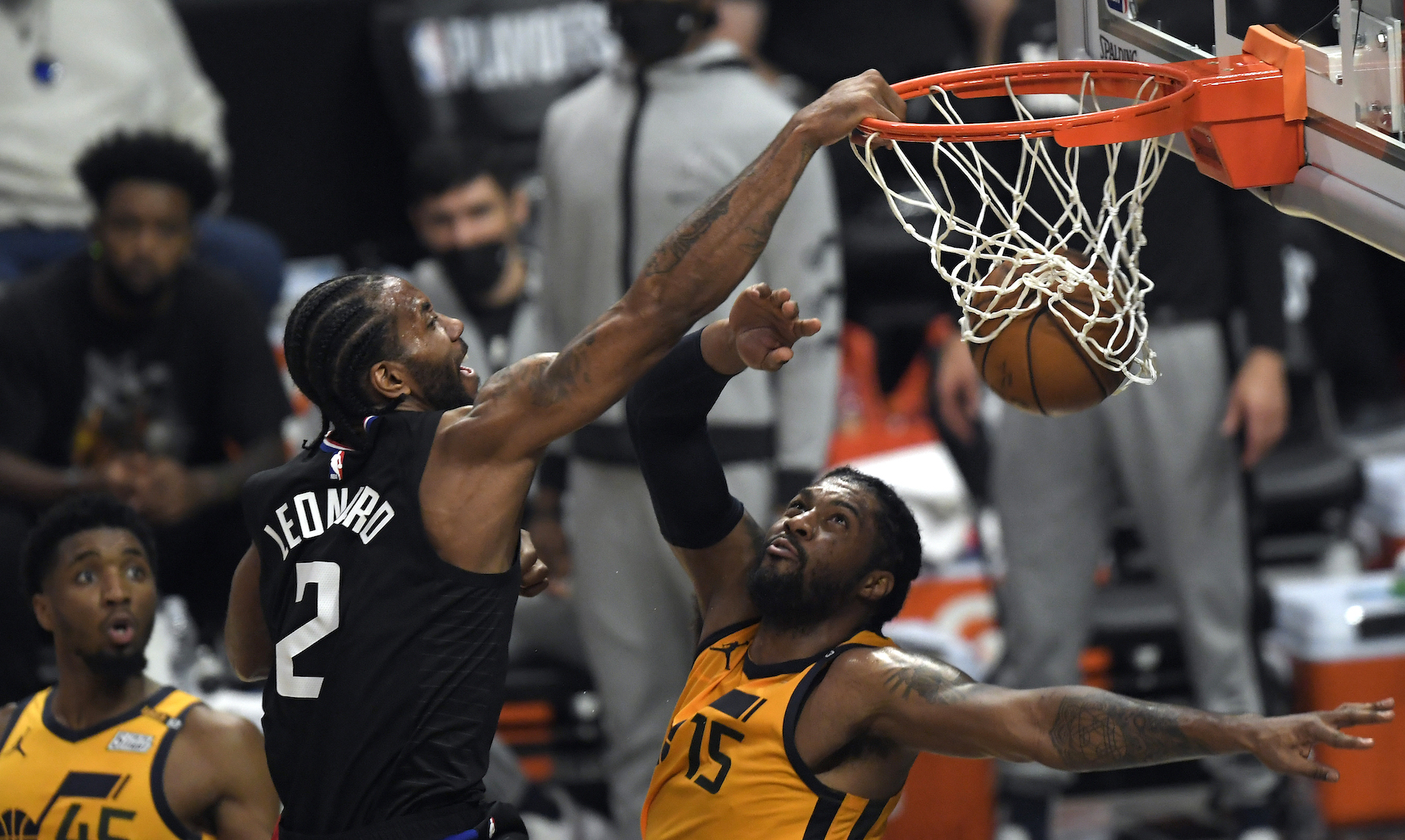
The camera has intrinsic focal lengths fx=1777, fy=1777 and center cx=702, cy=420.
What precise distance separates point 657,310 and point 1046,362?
3.38 ft

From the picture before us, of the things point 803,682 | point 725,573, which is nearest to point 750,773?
point 803,682

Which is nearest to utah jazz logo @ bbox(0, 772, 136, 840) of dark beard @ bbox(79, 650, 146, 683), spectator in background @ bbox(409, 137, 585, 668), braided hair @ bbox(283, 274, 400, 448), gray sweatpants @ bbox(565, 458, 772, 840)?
dark beard @ bbox(79, 650, 146, 683)

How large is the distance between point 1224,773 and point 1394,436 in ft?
9.44

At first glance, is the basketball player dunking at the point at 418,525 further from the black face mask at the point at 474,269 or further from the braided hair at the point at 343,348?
the black face mask at the point at 474,269

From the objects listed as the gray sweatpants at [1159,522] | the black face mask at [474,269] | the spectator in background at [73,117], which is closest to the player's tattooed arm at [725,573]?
the gray sweatpants at [1159,522]

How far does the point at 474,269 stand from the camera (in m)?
6.74

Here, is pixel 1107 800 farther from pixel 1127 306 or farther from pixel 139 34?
pixel 139 34

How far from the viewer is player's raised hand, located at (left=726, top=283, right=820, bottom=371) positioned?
131 inches

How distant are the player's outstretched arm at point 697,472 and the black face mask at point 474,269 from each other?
2.92 meters

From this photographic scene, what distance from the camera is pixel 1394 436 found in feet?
26.2

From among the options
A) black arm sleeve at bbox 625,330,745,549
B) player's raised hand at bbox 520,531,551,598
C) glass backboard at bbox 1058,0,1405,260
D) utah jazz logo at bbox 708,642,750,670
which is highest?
glass backboard at bbox 1058,0,1405,260

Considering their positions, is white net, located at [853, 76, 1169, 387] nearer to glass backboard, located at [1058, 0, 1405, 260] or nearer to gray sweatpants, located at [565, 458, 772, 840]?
glass backboard, located at [1058, 0, 1405, 260]

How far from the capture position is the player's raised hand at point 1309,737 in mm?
2936

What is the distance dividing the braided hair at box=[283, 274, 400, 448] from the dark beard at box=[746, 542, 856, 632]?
865mm
